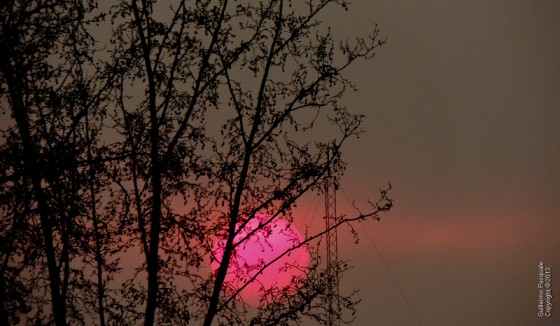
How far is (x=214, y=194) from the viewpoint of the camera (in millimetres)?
9219

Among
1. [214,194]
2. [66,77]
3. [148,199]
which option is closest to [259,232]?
[214,194]

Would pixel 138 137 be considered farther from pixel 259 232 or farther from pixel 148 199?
pixel 259 232

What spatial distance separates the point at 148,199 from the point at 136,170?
386 mm

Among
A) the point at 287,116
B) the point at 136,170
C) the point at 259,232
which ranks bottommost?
the point at 259,232

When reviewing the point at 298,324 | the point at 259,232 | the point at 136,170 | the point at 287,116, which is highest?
the point at 287,116

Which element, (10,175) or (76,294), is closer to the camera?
(10,175)

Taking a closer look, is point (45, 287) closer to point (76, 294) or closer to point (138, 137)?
point (76, 294)

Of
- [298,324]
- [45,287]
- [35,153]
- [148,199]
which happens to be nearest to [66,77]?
[35,153]

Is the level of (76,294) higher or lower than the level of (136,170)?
lower

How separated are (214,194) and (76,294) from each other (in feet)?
7.24

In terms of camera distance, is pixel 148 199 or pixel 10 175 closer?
pixel 10 175

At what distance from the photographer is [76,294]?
376 inches

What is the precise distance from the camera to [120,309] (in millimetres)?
9141

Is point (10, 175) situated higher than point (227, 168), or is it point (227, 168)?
point (227, 168)
